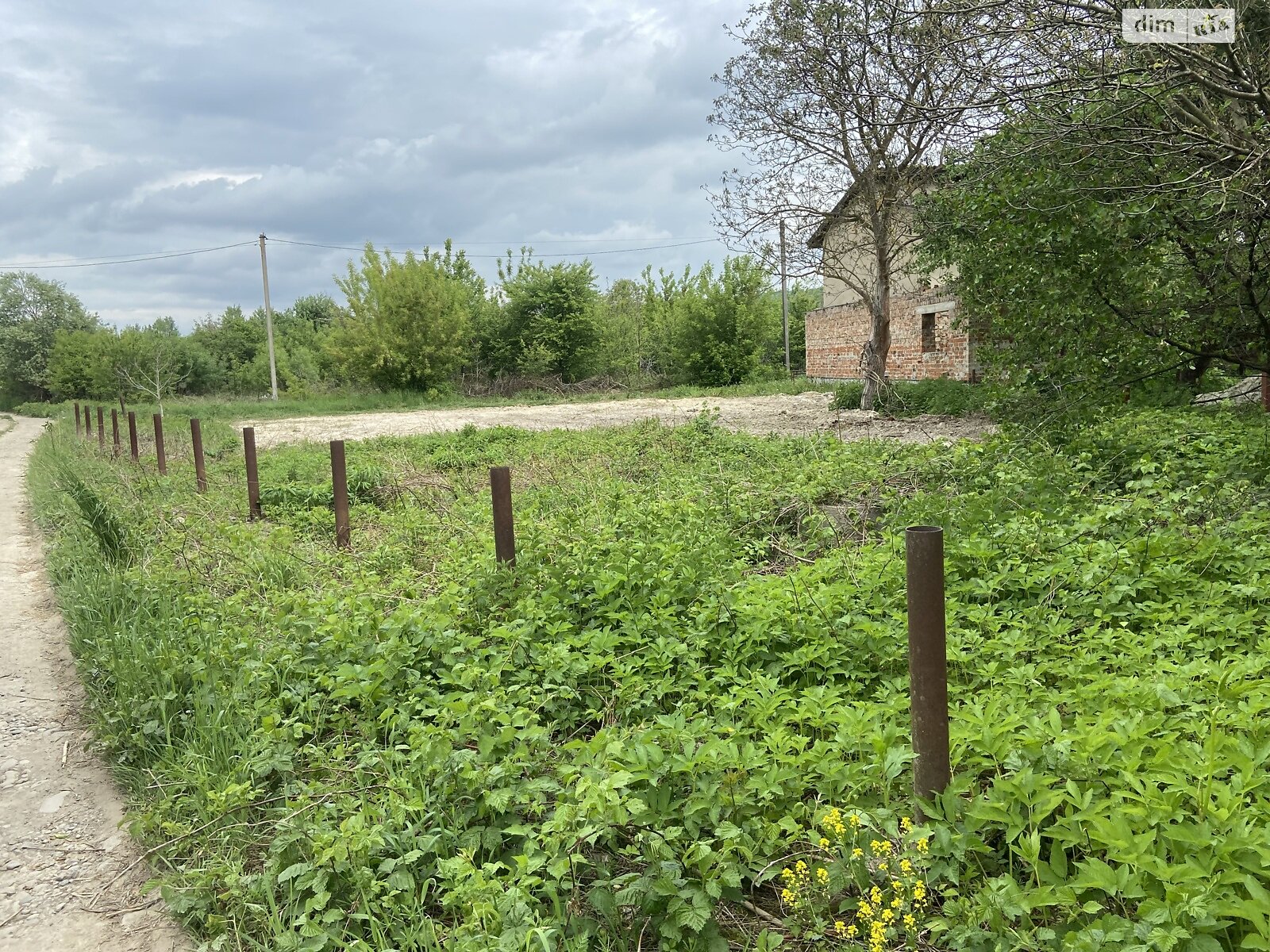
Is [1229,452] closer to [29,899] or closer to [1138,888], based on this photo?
[1138,888]

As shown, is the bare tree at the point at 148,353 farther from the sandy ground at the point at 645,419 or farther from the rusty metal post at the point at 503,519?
the rusty metal post at the point at 503,519

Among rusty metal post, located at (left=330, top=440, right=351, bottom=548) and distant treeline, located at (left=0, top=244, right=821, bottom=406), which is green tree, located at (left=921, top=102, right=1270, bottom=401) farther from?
distant treeline, located at (left=0, top=244, right=821, bottom=406)

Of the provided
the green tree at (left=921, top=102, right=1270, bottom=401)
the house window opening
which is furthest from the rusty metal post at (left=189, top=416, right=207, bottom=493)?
the house window opening

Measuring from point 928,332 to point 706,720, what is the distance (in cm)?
2168

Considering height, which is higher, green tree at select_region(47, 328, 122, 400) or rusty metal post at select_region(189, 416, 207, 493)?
A: green tree at select_region(47, 328, 122, 400)

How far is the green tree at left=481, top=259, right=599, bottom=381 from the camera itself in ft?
125

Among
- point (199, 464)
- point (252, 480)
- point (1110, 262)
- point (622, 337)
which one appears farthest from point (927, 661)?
point (622, 337)

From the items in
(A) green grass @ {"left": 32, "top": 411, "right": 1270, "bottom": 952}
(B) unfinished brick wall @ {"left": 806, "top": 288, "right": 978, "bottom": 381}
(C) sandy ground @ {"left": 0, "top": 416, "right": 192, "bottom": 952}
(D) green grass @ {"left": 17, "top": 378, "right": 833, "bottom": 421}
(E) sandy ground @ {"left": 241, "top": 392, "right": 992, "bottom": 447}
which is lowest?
(C) sandy ground @ {"left": 0, "top": 416, "right": 192, "bottom": 952}

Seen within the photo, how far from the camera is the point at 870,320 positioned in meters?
24.8

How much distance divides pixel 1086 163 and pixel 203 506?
8872mm

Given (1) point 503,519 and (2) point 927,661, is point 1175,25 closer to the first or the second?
(2) point 927,661

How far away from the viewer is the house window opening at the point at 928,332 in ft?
73.4

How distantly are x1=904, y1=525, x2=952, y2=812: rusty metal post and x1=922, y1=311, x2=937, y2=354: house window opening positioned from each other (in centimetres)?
2137

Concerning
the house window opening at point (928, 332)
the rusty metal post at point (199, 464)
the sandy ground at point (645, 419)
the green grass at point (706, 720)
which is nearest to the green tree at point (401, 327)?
the sandy ground at point (645, 419)
